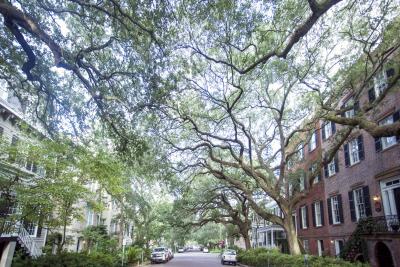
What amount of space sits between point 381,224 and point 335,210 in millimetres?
8140

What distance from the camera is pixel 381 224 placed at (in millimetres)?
18328

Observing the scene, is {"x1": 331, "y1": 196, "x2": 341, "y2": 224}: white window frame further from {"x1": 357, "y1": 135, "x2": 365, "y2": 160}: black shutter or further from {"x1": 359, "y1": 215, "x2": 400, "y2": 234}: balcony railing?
{"x1": 359, "y1": 215, "x2": 400, "y2": 234}: balcony railing

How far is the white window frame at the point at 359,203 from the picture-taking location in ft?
71.9

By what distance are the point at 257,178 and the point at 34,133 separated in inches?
481

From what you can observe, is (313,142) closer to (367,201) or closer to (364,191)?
(364,191)

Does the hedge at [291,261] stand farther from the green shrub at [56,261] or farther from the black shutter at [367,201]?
the green shrub at [56,261]

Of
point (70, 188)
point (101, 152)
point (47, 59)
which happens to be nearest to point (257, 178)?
point (101, 152)

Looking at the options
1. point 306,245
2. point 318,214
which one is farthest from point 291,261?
point 306,245

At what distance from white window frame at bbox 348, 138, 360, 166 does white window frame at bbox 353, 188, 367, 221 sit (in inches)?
74.6

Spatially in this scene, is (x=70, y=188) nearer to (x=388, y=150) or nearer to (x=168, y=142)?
(x=168, y=142)

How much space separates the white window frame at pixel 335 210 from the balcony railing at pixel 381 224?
6094mm

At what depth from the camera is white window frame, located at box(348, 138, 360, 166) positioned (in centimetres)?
2286

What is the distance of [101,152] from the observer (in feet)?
54.1

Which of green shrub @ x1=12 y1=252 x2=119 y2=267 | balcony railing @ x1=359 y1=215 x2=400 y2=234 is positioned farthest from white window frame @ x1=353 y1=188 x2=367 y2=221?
green shrub @ x1=12 y1=252 x2=119 y2=267
